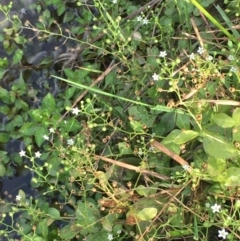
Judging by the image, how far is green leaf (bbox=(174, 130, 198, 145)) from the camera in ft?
4.58

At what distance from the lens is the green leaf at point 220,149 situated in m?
1.32

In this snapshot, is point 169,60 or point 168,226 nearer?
point 168,226

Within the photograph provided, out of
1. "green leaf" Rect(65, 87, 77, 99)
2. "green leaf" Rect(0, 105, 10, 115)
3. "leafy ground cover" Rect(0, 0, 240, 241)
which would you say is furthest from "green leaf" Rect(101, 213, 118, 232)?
"green leaf" Rect(0, 105, 10, 115)

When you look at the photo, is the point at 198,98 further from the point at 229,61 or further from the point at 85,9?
the point at 85,9

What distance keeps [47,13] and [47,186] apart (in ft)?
2.27

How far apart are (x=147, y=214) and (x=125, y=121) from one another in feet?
1.23

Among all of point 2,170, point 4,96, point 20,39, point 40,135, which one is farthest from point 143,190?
point 20,39

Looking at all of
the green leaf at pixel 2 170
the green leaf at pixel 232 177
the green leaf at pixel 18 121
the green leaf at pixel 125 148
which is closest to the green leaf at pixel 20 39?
the green leaf at pixel 18 121

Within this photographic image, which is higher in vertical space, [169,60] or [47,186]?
[169,60]

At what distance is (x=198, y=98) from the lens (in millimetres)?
1471

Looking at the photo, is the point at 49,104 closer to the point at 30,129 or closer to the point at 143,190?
the point at 30,129

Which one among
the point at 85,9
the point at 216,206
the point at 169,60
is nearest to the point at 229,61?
the point at 169,60

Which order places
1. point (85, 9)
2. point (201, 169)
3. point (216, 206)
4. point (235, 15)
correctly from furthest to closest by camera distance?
point (85, 9)
point (235, 15)
point (201, 169)
point (216, 206)

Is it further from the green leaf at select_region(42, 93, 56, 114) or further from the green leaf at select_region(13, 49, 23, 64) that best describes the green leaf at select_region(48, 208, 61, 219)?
the green leaf at select_region(13, 49, 23, 64)
